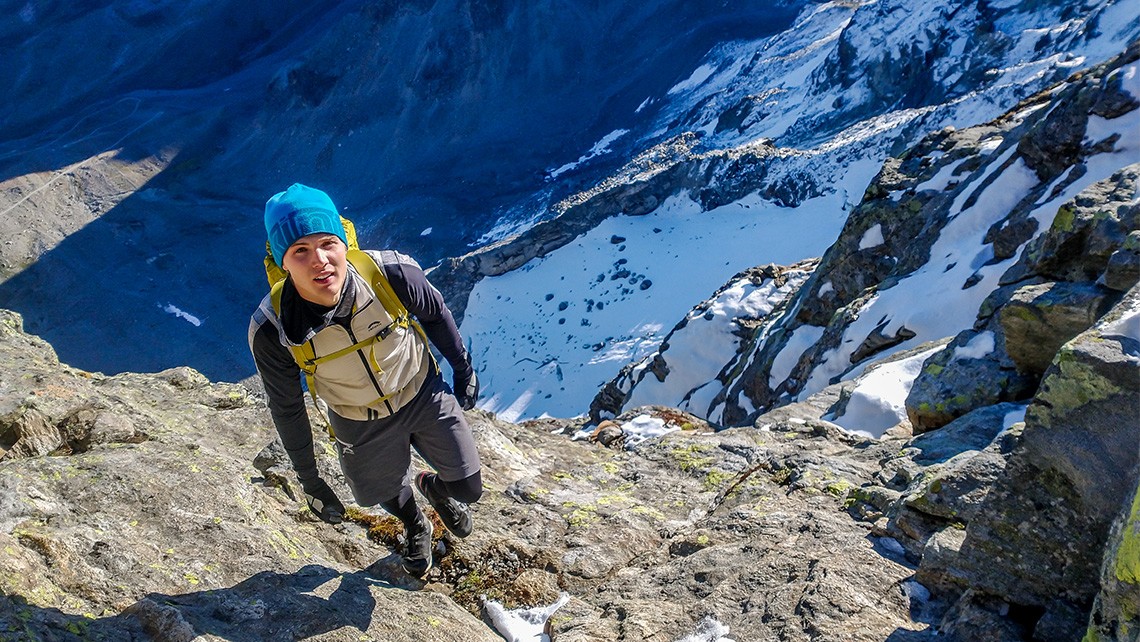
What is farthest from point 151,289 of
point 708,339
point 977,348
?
point 977,348

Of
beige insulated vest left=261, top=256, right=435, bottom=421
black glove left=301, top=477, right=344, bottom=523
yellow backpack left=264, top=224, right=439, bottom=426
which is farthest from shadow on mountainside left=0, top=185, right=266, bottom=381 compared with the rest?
yellow backpack left=264, top=224, right=439, bottom=426

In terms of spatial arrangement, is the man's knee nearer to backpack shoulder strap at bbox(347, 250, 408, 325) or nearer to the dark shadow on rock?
the dark shadow on rock

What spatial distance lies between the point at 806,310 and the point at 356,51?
384ft

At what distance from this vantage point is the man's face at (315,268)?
4395 millimetres

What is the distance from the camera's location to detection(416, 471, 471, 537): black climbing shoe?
5727 millimetres

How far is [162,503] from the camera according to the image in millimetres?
5469

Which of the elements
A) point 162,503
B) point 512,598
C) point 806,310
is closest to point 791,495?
point 512,598

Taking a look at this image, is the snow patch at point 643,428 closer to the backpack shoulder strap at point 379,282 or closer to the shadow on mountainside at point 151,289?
the backpack shoulder strap at point 379,282

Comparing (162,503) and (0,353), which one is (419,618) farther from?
(0,353)

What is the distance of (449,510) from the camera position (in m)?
5.75

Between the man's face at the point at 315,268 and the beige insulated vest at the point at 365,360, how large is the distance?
0.20 m

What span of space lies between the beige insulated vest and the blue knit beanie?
35cm

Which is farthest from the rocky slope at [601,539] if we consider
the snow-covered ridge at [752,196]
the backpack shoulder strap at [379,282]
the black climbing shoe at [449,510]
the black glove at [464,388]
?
the snow-covered ridge at [752,196]

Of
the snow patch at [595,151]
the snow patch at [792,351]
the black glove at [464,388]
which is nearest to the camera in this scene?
the black glove at [464,388]
